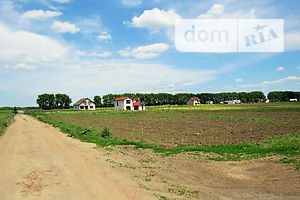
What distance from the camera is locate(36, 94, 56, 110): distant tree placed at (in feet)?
362

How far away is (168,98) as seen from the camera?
13300 cm

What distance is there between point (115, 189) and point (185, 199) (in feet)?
7.17

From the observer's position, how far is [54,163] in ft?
30.2

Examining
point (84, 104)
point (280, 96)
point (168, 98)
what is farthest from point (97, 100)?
point (280, 96)

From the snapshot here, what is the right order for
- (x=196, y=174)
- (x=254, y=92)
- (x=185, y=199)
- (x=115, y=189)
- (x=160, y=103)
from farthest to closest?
1. (x=254, y=92)
2. (x=160, y=103)
3. (x=196, y=174)
4. (x=115, y=189)
5. (x=185, y=199)

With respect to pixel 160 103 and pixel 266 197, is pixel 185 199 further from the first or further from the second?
pixel 160 103

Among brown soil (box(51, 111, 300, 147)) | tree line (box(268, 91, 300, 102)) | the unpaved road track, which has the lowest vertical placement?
brown soil (box(51, 111, 300, 147))

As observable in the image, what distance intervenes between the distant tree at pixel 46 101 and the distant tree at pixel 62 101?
6.89ft

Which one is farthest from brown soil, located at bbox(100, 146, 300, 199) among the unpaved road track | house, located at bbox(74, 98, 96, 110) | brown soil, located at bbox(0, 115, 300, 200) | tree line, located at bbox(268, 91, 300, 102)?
tree line, located at bbox(268, 91, 300, 102)

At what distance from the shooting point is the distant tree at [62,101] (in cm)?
11456

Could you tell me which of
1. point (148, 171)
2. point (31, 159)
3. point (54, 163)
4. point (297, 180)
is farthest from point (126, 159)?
point (297, 180)

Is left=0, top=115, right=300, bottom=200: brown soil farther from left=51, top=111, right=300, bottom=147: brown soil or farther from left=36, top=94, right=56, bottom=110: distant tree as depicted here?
left=36, top=94, right=56, bottom=110: distant tree

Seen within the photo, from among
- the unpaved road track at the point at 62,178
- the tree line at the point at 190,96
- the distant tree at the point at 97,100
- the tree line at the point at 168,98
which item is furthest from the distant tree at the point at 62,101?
the unpaved road track at the point at 62,178

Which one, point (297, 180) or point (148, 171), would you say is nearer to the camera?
point (297, 180)
